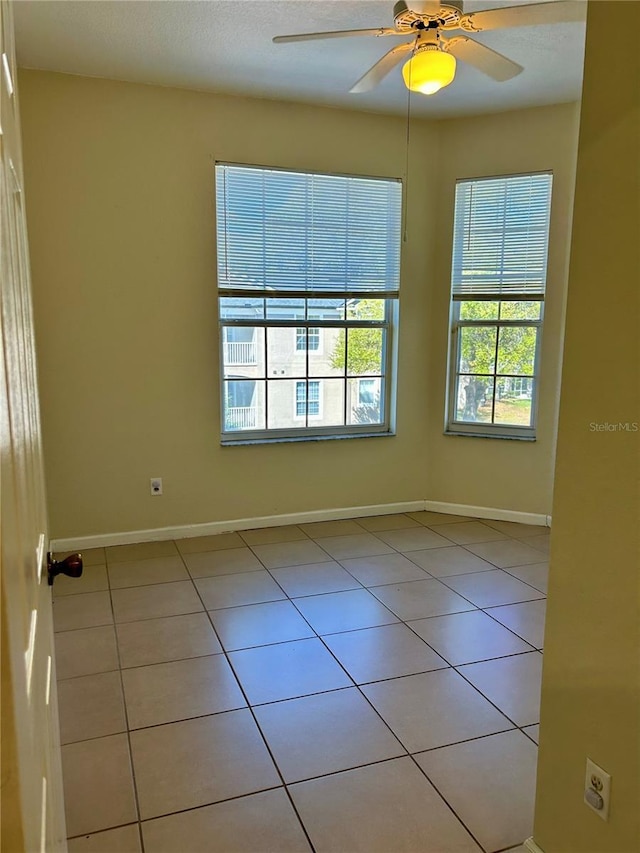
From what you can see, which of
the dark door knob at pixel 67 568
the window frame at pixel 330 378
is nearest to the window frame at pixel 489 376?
the window frame at pixel 330 378

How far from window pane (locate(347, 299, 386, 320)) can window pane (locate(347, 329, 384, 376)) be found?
91mm

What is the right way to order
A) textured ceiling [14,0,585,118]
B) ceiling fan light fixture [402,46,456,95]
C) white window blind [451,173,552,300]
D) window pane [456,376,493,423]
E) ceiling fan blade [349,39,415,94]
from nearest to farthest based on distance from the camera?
ceiling fan light fixture [402,46,456,95], ceiling fan blade [349,39,415,94], textured ceiling [14,0,585,118], white window blind [451,173,552,300], window pane [456,376,493,423]

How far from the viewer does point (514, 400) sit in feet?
13.9

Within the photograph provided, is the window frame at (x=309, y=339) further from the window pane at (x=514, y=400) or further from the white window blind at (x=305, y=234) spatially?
the window pane at (x=514, y=400)

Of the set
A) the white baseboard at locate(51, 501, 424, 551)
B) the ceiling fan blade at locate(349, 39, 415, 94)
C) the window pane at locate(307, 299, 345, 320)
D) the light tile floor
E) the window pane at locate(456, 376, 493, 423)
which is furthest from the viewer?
the window pane at locate(456, 376, 493, 423)

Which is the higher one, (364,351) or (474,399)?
(364,351)

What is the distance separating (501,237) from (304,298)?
54.6 inches

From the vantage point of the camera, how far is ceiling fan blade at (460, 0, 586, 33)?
2.04 m

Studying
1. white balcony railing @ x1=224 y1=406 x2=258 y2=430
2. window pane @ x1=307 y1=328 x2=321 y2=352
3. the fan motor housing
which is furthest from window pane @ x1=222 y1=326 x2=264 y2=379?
the fan motor housing

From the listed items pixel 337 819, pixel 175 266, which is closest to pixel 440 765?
pixel 337 819

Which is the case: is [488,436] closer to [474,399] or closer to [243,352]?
[474,399]

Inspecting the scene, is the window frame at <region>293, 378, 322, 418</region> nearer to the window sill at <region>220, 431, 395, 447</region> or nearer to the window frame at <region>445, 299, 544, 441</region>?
the window sill at <region>220, 431, 395, 447</region>

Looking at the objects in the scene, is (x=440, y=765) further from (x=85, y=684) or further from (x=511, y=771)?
(x=85, y=684)

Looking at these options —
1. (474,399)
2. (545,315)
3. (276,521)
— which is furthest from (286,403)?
(545,315)
